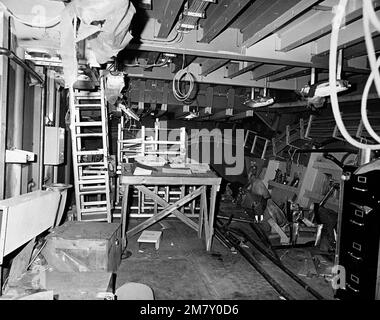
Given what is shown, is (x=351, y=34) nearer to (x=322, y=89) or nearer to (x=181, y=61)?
(x=322, y=89)

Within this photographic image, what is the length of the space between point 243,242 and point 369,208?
241 cm

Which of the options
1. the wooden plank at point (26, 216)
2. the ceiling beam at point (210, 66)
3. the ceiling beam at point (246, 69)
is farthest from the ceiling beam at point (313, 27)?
the wooden plank at point (26, 216)

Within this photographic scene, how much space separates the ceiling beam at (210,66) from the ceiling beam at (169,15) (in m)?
1.13

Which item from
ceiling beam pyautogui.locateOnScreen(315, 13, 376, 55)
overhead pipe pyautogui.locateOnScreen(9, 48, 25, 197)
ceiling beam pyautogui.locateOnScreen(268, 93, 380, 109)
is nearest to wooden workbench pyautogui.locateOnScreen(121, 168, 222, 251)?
overhead pipe pyautogui.locateOnScreen(9, 48, 25, 197)

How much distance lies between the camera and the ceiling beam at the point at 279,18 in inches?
92.1

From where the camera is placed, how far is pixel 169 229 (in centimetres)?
546

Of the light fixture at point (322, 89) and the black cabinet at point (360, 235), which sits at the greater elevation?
the light fixture at point (322, 89)

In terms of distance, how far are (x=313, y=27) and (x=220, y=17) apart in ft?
3.19

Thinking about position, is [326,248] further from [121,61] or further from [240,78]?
[121,61]

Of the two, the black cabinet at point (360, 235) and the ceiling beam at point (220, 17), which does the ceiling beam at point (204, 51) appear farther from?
the black cabinet at point (360, 235)

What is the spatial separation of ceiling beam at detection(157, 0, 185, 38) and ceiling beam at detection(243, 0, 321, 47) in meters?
0.88

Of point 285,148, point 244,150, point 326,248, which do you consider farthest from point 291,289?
point 244,150

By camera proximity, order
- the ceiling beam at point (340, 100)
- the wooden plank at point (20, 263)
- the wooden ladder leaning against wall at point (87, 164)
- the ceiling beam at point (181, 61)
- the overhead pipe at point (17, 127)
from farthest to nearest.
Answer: the wooden ladder leaning against wall at point (87, 164), the ceiling beam at point (340, 100), the ceiling beam at point (181, 61), the overhead pipe at point (17, 127), the wooden plank at point (20, 263)

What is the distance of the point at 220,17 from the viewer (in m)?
2.55
